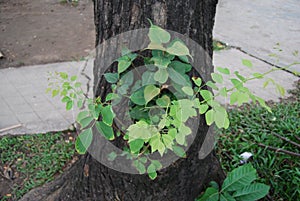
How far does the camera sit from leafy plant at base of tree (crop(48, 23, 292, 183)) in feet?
3.71

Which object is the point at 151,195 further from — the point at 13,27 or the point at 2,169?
the point at 13,27

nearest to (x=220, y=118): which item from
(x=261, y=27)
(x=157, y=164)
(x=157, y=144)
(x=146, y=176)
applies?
(x=157, y=144)

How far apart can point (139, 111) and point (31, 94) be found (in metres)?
2.45

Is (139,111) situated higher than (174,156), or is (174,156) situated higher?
(139,111)

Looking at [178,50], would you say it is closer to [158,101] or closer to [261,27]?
[158,101]

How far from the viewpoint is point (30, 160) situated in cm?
253

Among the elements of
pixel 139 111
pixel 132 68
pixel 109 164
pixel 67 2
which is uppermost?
pixel 132 68

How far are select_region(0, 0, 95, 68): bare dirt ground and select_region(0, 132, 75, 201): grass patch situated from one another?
5.89 ft

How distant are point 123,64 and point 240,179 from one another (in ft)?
2.95

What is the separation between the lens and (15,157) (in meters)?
2.55

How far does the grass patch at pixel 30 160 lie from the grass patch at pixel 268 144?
1.19 m

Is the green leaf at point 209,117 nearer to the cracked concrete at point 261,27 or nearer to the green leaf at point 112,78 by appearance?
the green leaf at point 112,78

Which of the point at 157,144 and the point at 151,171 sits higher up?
the point at 157,144

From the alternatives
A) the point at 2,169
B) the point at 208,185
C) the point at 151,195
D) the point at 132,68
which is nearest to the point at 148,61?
the point at 132,68
